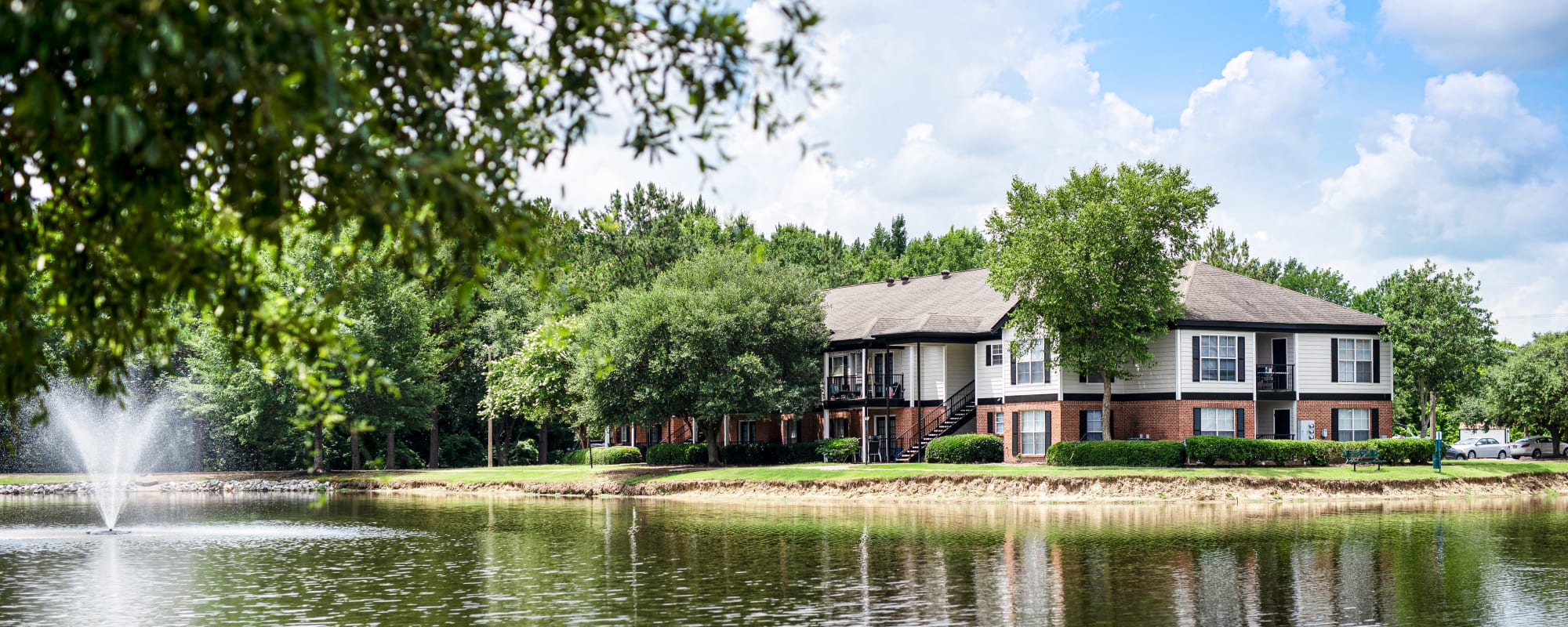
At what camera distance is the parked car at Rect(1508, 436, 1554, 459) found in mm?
78875

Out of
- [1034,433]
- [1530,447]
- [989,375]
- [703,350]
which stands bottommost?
[1530,447]

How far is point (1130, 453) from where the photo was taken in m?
48.3

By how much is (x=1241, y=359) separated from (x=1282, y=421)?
12.2ft

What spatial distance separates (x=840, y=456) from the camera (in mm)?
57281

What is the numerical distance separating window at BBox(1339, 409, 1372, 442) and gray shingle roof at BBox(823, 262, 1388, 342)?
11.5 feet

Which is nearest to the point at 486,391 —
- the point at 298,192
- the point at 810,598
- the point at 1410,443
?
the point at 1410,443

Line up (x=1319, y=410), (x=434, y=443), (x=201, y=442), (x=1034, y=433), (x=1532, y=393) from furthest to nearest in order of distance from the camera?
(x=1532, y=393)
(x=434, y=443)
(x=201, y=442)
(x=1319, y=410)
(x=1034, y=433)

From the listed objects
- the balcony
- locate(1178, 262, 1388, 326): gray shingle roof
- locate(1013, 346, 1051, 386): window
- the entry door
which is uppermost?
locate(1178, 262, 1388, 326): gray shingle roof

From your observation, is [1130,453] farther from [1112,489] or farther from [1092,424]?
[1092,424]

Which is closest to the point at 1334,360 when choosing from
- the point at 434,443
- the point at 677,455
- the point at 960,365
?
the point at 960,365

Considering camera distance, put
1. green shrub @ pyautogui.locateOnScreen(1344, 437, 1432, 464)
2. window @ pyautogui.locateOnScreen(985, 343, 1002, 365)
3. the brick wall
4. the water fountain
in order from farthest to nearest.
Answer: the water fountain
window @ pyautogui.locateOnScreen(985, 343, 1002, 365)
the brick wall
green shrub @ pyautogui.locateOnScreen(1344, 437, 1432, 464)

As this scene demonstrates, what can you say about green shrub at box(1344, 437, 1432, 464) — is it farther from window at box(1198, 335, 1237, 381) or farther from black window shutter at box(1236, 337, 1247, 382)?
window at box(1198, 335, 1237, 381)

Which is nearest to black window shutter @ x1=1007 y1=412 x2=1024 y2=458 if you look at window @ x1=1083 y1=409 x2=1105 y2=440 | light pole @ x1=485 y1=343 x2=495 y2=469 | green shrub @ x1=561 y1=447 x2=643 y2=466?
window @ x1=1083 y1=409 x2=1105 y2=440

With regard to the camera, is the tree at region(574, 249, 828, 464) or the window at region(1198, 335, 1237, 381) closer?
the window at region(1198, 335, 1237, 381)
